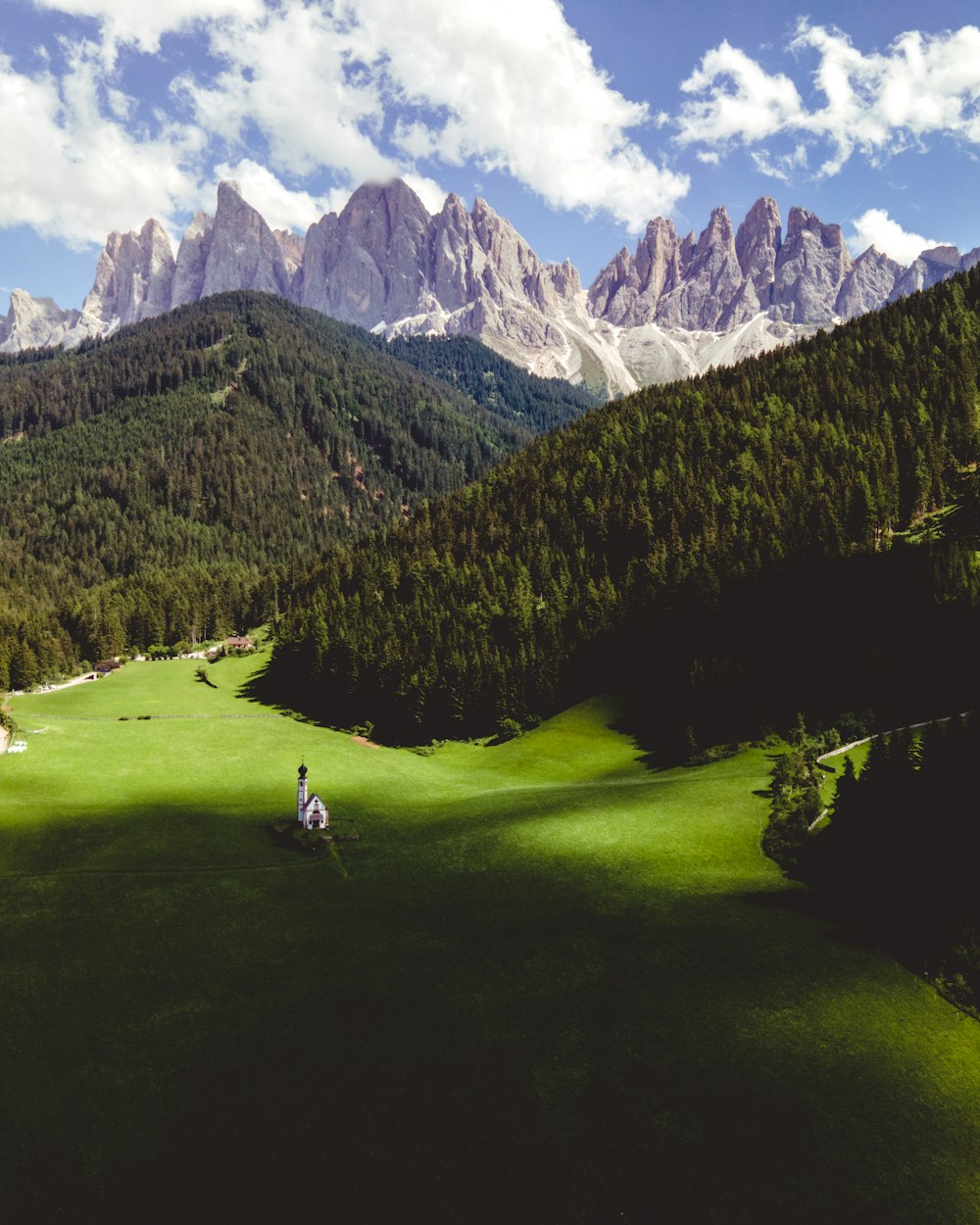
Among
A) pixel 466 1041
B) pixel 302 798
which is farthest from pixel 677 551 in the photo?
pixel 466 1041

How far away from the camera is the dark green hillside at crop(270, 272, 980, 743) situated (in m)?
104

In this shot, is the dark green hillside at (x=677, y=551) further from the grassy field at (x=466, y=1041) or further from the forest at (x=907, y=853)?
the grassy field at (x=466, y=1041)

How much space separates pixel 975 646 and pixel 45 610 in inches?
8298

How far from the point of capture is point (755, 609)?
107812 millimetres

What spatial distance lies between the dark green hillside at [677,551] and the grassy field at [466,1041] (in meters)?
48.7

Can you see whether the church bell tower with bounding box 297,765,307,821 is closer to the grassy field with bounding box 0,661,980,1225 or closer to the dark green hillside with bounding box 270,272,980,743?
the grassy field with bounding box 0,661,980,1225

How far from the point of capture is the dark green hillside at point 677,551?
103562 mm

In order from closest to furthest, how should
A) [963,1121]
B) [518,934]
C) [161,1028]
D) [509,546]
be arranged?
[963,1121], [161,1028], [518,934], [509,546]

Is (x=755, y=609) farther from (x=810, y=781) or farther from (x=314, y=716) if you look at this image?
(x=314, y=716)

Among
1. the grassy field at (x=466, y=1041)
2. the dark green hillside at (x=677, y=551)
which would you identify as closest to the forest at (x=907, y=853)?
the grassy field at (x=466, y=1041)

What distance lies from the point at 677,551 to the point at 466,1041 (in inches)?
4552

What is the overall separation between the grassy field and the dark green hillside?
4869cm

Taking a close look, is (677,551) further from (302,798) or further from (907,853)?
(907,853)

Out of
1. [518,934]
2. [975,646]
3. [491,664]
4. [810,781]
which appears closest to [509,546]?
[491,664]
